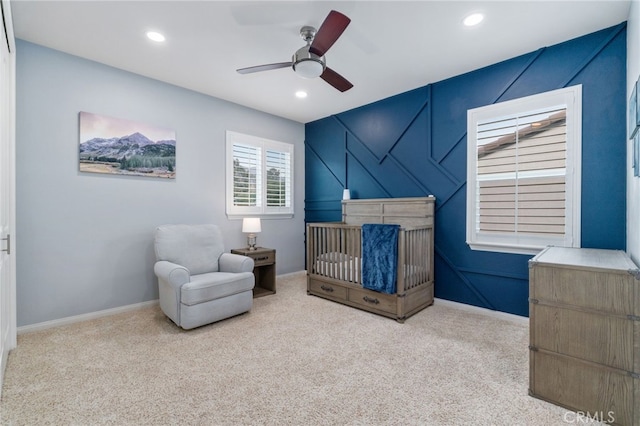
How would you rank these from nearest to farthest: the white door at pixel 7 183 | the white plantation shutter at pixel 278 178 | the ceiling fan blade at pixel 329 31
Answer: the ceiling fan blade at pixel 329 31 → the white door at pixel 7 183 → the white plantation shutter at pixel 278 178

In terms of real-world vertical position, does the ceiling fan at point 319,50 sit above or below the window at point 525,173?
above

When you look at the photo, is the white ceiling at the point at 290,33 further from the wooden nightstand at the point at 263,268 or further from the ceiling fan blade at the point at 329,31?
the wooden nightstand at the point at 263,268

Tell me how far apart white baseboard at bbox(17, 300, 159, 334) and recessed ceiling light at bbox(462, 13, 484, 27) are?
4.37 m

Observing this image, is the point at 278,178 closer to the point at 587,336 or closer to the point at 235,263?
the point at 235,263

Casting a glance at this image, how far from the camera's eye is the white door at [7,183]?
7.00ft

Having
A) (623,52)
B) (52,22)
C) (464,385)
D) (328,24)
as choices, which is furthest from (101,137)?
(623,52)

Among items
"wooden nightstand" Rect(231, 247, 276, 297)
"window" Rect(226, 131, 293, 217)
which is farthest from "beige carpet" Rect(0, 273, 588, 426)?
"window" Rect(226, 131, 293, 217)

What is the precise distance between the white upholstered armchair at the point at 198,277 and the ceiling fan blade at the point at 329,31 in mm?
2265

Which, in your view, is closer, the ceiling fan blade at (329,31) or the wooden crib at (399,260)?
the ceiling fan blade at (329,31)

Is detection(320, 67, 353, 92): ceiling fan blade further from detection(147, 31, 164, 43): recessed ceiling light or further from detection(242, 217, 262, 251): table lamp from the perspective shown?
detection(242, 217, 262, 251): table lamp

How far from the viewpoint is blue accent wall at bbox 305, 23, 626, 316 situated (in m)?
2.56

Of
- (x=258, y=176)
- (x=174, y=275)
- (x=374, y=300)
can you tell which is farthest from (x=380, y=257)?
(x=258, y=176)

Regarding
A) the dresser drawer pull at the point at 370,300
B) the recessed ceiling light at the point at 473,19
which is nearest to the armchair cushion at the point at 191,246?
the dresser drawer pull at the point at 370,300

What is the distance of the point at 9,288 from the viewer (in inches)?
95.0
